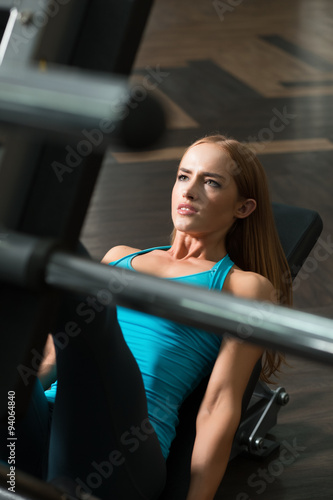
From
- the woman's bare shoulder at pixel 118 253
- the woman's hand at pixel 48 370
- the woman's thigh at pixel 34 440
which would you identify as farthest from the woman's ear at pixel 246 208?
the woman's thigh at pixel 34 440

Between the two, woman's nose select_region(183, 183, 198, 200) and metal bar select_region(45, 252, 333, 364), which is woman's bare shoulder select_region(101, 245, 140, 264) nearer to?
woman's nose select_region(183, 183, 198, 200)

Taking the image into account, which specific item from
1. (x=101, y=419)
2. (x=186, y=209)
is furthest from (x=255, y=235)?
(x=101, y=419)

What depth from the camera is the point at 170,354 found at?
1.50 m

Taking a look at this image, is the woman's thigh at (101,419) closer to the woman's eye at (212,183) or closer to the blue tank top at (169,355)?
the blue tank top at (169,355)

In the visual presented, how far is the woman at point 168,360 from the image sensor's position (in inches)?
45.0

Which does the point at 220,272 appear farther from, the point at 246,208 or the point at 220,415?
the point at 220,415

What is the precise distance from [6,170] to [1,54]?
0.06 metres

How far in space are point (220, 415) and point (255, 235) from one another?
0.40 meters

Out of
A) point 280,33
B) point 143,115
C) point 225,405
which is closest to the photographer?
point 143,115

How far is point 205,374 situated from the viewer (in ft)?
5.10

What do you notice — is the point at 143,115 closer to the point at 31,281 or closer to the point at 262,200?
the point at 31,281

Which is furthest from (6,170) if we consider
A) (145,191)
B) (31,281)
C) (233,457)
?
(145,191)

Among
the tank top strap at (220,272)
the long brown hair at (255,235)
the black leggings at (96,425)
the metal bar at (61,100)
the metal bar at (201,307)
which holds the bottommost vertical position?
the black leggings at (96,425)

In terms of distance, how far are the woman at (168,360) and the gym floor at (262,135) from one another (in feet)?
0.82
